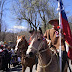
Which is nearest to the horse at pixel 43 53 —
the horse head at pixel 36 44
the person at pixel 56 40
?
the horse head at pixel 36 44

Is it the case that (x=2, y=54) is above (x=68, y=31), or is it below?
below

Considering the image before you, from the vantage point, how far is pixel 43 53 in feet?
10.6

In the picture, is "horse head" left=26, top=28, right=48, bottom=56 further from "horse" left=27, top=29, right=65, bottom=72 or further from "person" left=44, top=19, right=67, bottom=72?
"person" left=44, top=19, right=67, bottom=72

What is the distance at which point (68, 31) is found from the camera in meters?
3.45

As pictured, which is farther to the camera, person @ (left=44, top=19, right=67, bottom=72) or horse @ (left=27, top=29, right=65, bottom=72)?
person @ (left=44, top=19, right=67, bottom=72)

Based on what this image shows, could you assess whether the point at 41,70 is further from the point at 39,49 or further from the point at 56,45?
the point at 56,45

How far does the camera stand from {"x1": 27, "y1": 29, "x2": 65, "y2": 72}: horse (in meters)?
2.94

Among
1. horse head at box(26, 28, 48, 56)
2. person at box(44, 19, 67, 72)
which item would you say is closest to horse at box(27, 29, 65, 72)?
horse head at box(26, 28, 48, 56)

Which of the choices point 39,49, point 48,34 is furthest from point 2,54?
point 39,49

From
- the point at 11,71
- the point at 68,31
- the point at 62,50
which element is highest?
the point at 68,31

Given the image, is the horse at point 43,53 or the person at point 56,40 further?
the person at point 56,40

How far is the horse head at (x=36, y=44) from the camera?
2.88 metres

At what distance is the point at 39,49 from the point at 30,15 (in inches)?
706

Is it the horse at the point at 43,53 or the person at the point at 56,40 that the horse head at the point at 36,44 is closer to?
the horse at the point at 43,53
